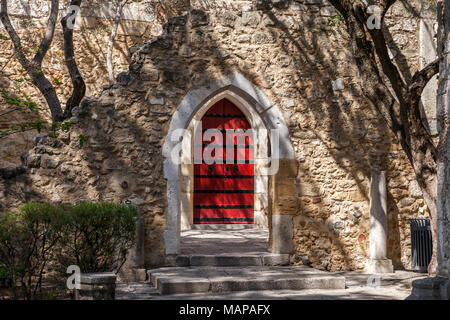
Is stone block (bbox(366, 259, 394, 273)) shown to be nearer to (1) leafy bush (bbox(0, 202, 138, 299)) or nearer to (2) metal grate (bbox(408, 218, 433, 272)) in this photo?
(2) metal grate (bbox(408, 218, 433, 272))

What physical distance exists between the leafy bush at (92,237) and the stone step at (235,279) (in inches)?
28.4

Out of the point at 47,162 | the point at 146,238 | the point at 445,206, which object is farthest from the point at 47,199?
the point at 445,206

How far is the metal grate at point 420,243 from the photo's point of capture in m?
6.79

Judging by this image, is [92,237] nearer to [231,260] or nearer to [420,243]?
[231,260]

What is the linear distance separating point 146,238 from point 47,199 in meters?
1.28

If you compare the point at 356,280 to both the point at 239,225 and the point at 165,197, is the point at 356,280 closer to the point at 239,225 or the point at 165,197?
the point at 165,197

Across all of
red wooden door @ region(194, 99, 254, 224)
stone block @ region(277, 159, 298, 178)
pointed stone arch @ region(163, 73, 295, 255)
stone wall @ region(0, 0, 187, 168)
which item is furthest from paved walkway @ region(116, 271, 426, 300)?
stone wall @ region(0, 0, 187, 168)

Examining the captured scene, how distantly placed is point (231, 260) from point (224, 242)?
167cm

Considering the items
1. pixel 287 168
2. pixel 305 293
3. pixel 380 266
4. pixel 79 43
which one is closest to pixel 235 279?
pixel 305 293

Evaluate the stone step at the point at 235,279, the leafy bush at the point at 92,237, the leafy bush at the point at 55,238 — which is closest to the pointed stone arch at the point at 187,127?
the stone step at the point at 235,279

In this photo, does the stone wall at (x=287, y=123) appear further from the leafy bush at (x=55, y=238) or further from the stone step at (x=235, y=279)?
the leafy bush at (x=55, y=238)

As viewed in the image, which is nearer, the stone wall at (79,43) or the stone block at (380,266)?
the stone block at (380,266)
